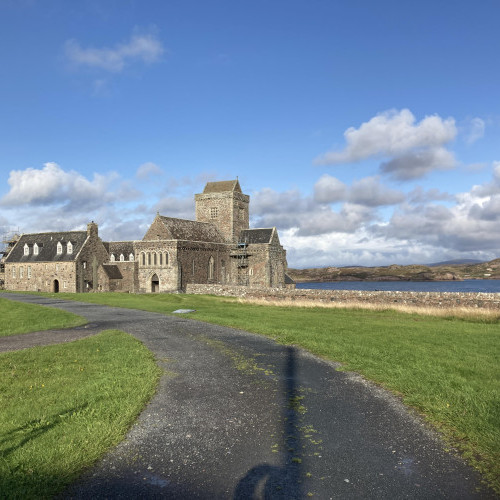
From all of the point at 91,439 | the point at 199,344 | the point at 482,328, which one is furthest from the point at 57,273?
the point at 91,439

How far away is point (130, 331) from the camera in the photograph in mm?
18797

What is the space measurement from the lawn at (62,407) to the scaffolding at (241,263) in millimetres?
48012

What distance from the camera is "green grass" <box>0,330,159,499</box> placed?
5.90m

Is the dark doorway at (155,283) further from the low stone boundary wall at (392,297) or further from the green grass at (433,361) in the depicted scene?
the green grass at (433,361)

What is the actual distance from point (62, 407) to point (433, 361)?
9.73 meters

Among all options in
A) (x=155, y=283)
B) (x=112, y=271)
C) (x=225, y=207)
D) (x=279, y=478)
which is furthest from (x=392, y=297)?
(x=112, y=271)

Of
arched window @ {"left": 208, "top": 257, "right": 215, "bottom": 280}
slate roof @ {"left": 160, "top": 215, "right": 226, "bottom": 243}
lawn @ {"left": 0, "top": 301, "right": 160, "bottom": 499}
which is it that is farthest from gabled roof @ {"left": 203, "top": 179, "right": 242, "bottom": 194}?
lawn @ {"left": 0, "top": 301, "right": 160, "bottom": 499}

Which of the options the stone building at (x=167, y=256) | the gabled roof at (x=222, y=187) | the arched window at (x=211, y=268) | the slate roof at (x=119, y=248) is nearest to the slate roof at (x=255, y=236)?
the stone building at (x=167, y=256)

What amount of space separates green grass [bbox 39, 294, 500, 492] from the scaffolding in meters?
37.7

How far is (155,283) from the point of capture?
55906 mm

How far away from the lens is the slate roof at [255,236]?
2506 inches

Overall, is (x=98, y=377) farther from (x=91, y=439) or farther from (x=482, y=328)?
(x=482, y=328)

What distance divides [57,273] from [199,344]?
47336mm

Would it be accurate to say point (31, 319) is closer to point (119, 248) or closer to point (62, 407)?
point (62, 407)
